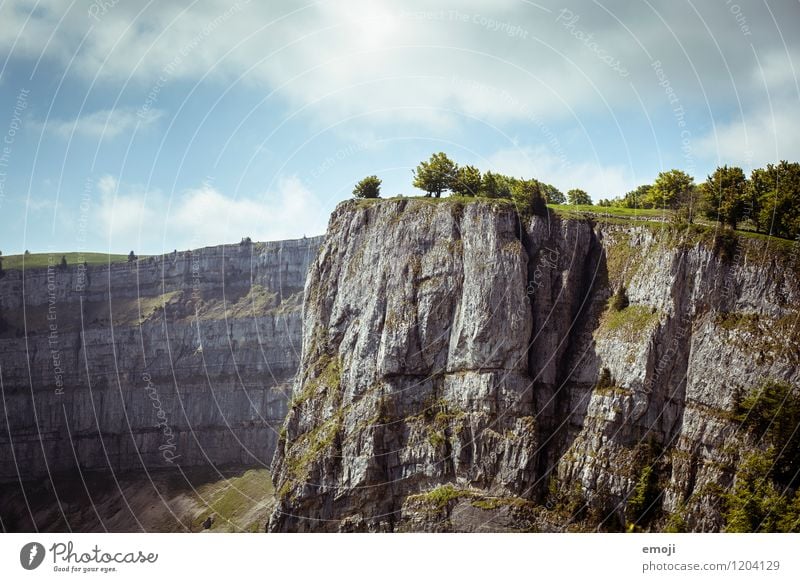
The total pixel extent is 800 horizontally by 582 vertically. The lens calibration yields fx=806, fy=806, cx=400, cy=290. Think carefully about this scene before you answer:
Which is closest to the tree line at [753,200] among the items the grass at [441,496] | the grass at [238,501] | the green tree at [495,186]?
the green tree at [495,186]

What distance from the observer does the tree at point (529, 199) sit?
76938mm

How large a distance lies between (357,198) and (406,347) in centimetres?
2102

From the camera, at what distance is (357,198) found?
3548 inches

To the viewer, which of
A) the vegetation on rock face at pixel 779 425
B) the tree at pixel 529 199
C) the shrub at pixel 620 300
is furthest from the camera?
the tree at pixel 529 199

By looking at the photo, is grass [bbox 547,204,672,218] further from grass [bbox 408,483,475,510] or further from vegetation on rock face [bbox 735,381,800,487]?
grass [bbox 408,483,475,510]

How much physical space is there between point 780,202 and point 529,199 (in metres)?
22.1

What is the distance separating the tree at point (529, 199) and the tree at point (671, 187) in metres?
10.7

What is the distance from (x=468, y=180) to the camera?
273 feet

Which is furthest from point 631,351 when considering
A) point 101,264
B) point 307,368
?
point 101,264

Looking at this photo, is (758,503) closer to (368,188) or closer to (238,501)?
(368,188)

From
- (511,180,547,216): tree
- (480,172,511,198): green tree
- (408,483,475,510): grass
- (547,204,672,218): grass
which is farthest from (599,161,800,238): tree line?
(408,483,475,510): grass

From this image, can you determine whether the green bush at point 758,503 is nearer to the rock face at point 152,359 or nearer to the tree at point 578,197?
the tree at point 578,197
